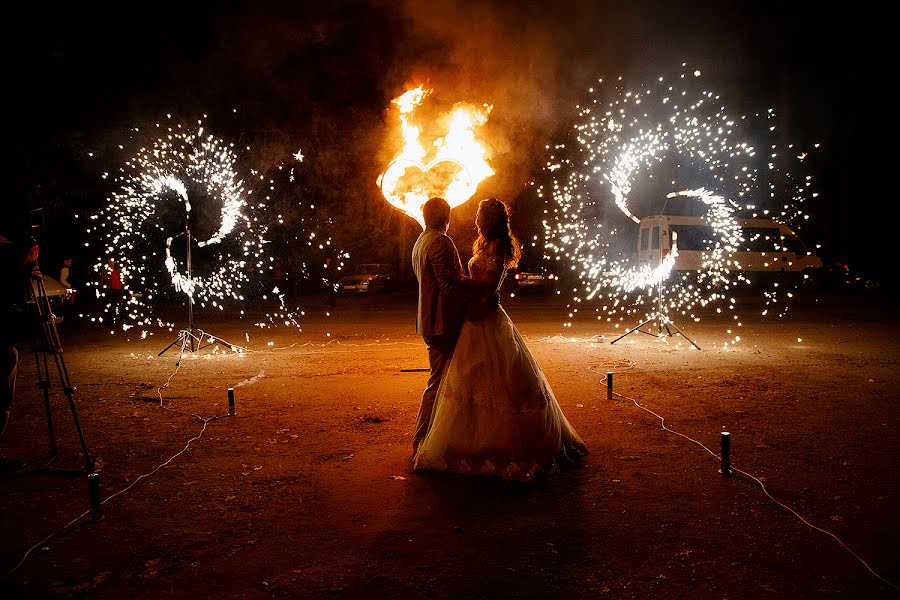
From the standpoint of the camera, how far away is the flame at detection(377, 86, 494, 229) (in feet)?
24.5

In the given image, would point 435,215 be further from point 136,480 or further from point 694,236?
point 694,236

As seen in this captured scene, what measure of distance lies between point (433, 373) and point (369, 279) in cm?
2229

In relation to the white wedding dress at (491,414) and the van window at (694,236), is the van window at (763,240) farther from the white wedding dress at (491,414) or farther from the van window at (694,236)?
the white wedding dress at (491,414)

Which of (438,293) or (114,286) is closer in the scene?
(438,293)

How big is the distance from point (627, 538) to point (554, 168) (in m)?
24.4

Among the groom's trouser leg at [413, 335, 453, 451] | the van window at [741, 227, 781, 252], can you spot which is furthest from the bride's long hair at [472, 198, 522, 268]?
the van window at [741, 227, 781, 252]

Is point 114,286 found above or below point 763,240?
below

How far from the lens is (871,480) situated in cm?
475

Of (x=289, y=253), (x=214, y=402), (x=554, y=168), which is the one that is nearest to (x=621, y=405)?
(x=214, y=402)

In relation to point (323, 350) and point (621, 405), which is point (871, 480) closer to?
point (621, 405)

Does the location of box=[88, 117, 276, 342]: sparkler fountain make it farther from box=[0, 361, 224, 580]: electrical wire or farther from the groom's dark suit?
the groom's dark suit

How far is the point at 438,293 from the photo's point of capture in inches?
196

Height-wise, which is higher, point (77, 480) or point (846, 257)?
point (846, 257)

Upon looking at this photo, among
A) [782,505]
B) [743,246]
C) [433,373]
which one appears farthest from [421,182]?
[743,246]
